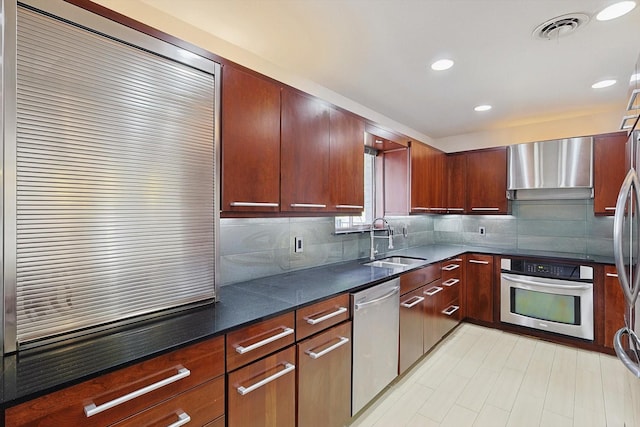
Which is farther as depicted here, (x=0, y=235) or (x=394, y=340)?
(x=394, y=340)

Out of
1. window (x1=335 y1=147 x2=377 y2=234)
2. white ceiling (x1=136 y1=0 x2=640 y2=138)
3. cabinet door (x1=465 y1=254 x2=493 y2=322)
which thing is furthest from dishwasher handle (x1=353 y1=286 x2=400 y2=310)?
cabinet door (x1=465 y1=254 x2=493 y2=322)

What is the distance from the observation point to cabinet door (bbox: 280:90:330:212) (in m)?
1.91

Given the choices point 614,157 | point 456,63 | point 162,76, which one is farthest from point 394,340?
point 614,157

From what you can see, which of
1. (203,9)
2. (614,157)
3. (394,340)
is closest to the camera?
(203,9)

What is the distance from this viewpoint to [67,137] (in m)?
1.09

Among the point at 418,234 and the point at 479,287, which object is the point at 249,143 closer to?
the point at 418,234

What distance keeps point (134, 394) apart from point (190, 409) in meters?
0.25

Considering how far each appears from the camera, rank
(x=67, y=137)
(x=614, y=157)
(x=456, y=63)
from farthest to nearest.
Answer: (x=614, y=157), (x=456, y=63), (x=67, y=137)

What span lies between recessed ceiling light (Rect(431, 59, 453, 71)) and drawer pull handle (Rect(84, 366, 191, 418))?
2.38 metres

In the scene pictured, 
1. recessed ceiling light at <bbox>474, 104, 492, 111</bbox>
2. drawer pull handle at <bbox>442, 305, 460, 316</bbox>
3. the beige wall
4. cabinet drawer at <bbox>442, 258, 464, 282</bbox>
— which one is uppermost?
recessed ceiling light at <bbox>474, 104, 492, 111</bbox>

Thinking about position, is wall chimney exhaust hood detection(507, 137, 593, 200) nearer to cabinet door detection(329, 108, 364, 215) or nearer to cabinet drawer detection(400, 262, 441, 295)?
cabinet drawer detection(400, 262, 441, 295)

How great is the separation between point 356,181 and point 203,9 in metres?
1.52

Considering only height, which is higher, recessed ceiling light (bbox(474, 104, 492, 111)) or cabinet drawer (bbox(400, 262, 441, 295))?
recessed ceiling light (bbox(474, 104, 492, 111))

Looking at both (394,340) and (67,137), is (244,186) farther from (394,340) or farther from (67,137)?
(394,340)
